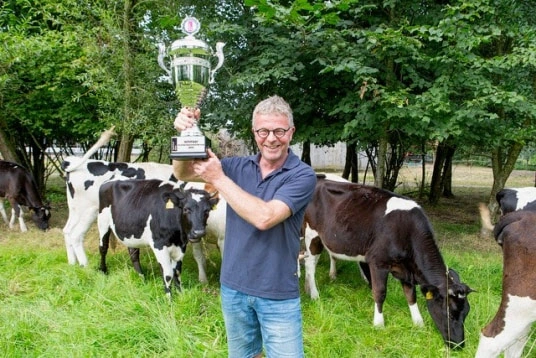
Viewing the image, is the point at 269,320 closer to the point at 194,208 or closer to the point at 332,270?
the point at 194,208

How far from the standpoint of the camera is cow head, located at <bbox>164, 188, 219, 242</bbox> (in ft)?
14.1

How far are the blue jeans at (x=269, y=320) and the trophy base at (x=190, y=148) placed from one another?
2.43ft

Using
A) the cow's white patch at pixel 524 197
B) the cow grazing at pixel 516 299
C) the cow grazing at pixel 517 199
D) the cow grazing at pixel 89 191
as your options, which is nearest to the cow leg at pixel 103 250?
the cow grazing at pixel 89 191

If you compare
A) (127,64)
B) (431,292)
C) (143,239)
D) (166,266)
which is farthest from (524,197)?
(127,64)

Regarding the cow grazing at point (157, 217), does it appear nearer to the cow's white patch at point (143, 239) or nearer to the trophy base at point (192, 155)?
the cow's white patch at point (143, 239)

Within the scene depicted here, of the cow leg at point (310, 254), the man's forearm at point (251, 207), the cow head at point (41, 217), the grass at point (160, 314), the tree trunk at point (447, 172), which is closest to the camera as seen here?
the man's forearm at point (251, 207)

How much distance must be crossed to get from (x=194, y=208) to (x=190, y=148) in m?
2.32

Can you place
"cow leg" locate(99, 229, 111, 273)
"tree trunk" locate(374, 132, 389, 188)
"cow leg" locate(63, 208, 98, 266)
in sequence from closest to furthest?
"cow leg" locate(99, 229, 111, 273)
"cow leg" locate(63, 208, 98, 266)
"tree trunk" locate(374, 132, 389, 188)

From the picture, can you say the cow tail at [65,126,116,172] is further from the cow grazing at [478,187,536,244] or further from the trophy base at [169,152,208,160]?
the cow grazing at [478,187,536,244]

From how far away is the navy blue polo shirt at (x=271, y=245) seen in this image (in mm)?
2160

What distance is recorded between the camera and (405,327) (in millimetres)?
4344

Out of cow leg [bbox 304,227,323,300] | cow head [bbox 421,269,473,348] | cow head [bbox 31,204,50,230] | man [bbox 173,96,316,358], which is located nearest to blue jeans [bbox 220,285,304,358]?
man [bbox 173,96,316,358]

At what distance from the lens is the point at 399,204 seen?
467 cm

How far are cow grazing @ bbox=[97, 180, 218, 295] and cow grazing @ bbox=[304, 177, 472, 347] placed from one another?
1.50 m
